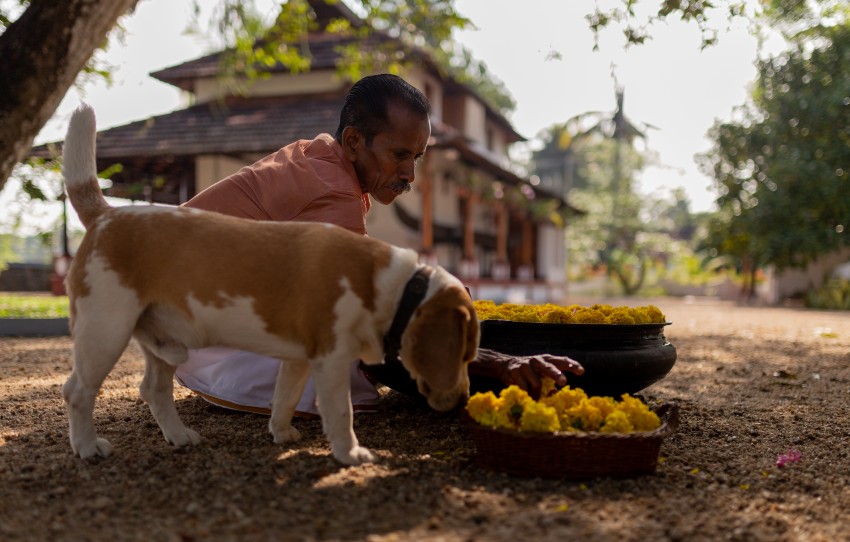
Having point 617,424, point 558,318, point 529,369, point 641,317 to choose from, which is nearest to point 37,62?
point 529,369

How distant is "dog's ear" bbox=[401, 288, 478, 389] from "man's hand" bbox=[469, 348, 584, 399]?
1.85 feet

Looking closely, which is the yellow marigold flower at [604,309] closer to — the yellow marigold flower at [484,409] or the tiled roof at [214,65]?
the yellow marigold flower at [484,409]

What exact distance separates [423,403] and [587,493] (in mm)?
1785

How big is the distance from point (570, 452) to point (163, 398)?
1843 mm

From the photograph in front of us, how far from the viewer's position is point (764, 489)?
2824mm

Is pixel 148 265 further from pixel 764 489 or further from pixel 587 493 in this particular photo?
pixel 764 489

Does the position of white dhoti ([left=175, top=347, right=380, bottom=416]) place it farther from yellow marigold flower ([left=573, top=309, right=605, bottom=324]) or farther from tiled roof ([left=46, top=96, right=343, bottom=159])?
tiled roof ([left=46, top=96, right=343, bottom=159])

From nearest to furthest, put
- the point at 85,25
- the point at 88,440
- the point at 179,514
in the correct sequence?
the point at 179,514 < the point at 88,440 < the point at 85,25

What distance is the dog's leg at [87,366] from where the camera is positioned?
9.14 ft

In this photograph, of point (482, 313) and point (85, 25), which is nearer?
point (85, 25)

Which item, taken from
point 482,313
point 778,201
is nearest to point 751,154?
point 778,201

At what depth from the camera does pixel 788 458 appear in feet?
10.5

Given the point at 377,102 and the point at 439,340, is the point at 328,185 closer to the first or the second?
the point at 377,102

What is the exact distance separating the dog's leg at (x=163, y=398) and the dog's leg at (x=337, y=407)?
82 centimetres
